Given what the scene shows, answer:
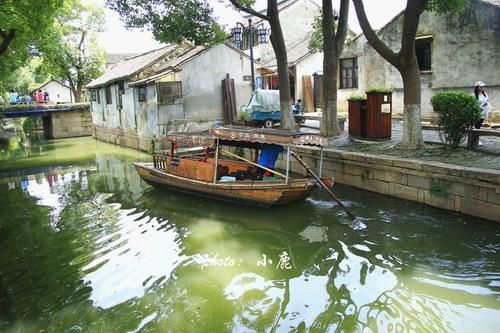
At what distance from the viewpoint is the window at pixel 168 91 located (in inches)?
758

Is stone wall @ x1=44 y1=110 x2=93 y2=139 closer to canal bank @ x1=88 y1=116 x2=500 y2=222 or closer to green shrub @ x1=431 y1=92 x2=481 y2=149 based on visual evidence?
canal bank @ x1=88 y1=116 x2=500 y2=222

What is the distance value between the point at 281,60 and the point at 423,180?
6960mm

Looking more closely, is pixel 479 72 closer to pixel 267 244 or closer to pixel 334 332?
pixel 267 244

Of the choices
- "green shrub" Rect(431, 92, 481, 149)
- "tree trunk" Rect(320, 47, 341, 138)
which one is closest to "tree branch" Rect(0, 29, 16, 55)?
"tree trunk" Rect(320, 47, 341, 138)

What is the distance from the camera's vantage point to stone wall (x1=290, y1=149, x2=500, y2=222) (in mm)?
8086

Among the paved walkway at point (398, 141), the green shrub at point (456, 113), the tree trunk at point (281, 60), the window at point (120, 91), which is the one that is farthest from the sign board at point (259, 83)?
the green shrub at point (456, 113)

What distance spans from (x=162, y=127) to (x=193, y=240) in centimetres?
1179

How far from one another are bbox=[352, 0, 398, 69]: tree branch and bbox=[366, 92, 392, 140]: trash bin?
4.79ft

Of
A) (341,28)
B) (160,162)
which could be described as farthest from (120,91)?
(341,28)

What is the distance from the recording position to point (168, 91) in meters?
19.3

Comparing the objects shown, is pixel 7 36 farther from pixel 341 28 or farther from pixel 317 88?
pixel 317 88

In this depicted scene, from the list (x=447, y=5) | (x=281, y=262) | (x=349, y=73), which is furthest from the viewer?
(x=349, y=73)

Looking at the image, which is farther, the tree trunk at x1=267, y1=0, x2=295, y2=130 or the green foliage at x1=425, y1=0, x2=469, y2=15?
the tree trunk at x1=267, y1=0, x2=295, y2=130

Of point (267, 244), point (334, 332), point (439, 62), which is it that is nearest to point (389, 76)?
point (439, 62)
